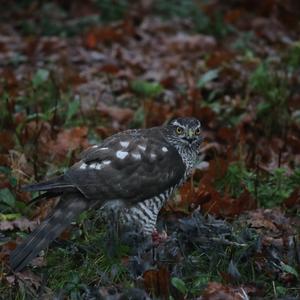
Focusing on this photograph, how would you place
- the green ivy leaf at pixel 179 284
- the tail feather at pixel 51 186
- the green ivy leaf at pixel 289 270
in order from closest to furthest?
the green ivy leaf at pixel 179 284, the green ivy leaf at pixel 289 270, the tail feather at pixel 51 186

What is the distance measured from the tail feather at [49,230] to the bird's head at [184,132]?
37.2 inches

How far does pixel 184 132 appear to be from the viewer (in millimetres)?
5891

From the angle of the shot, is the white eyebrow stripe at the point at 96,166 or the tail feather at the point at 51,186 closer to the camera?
the tail feather at the point at 51,186

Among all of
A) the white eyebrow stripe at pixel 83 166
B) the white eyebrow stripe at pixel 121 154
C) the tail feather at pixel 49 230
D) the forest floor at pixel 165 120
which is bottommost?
the forest floor at pixel 165 120

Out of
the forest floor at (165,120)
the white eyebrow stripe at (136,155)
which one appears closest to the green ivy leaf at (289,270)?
the forest floor at (165,120)

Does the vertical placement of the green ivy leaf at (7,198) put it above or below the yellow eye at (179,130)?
below

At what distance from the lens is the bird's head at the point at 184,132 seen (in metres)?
5.88

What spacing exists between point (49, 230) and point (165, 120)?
9.26ft

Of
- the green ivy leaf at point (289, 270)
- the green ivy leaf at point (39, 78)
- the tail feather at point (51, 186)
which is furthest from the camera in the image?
the green ivy leaf at point (39, 78)

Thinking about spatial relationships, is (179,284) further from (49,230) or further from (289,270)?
(49,230)

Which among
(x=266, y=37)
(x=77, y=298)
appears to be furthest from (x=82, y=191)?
(x=266, y=37)

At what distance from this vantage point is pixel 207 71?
888cm

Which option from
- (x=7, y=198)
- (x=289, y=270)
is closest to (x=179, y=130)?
(x=7, y=198)

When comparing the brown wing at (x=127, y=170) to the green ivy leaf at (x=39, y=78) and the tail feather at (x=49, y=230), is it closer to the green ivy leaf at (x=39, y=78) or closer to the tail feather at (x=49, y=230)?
the tail feather at (x=49, y=230)
